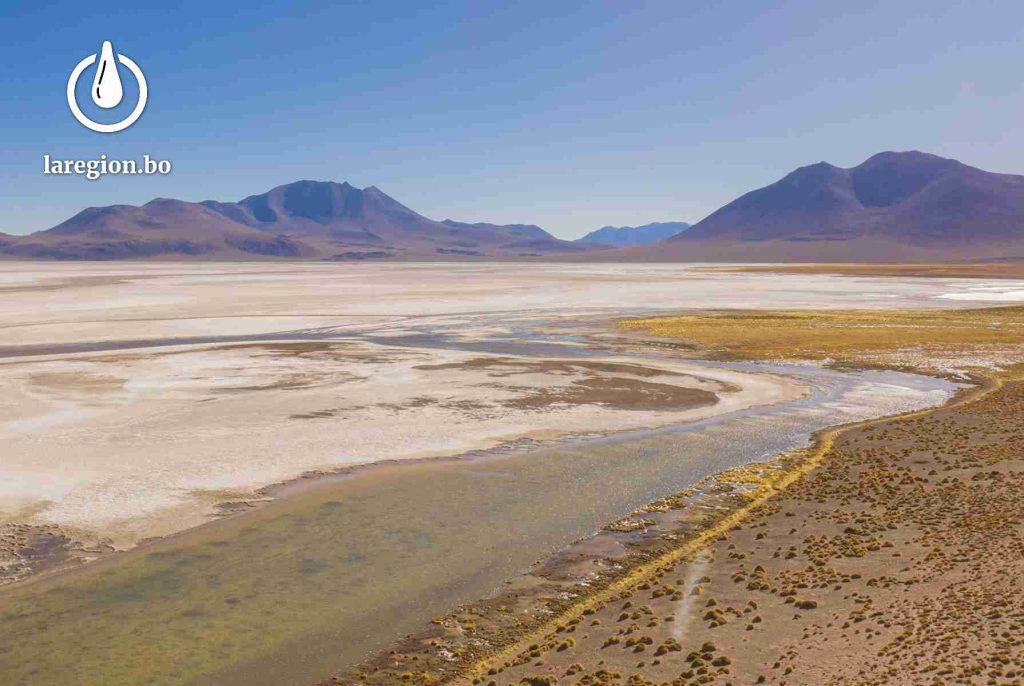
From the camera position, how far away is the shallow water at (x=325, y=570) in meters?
10.8

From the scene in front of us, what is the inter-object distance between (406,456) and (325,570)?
726cm

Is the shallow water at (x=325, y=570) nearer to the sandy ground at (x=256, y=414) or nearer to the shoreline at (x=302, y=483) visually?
the shoreline at (x=302, y=483)

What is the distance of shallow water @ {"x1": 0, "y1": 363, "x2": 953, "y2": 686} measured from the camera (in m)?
10.8

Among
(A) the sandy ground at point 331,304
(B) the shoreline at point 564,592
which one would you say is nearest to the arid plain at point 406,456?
(B) the shoreline at point 564,592

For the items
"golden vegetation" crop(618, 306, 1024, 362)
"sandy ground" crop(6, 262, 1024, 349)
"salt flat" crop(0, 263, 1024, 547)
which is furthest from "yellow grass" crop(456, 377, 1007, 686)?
"sandy ground" crop(6, 262, 1024, 349)

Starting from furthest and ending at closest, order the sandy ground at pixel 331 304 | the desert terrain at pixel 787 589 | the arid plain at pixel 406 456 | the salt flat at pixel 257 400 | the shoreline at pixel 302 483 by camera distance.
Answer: the sandy ground at pixel 331 304, the salt flat at pixel 257 400, the shoreline at pixel 302 483, the arid plain at pixel 406 456, the desert terrain at pixel 787 589

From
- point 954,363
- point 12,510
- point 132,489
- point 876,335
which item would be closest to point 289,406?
point 132,489

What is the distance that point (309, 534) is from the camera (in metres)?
15.5

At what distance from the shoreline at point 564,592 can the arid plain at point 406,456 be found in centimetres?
5

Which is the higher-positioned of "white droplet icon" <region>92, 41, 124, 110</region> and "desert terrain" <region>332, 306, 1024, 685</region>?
"white droplet icon" <region>92, 41, 124, 110</region>

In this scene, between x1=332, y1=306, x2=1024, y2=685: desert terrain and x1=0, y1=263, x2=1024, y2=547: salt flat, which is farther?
x1=0, y1=263, x2=1024, y2=547: salt flat

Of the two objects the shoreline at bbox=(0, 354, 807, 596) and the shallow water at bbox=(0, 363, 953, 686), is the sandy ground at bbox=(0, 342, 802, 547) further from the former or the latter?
the shallow water at bbox=(0, 363, 953, 686)

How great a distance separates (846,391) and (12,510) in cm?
2583

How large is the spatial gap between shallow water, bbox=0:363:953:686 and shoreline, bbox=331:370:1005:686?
0.37m
